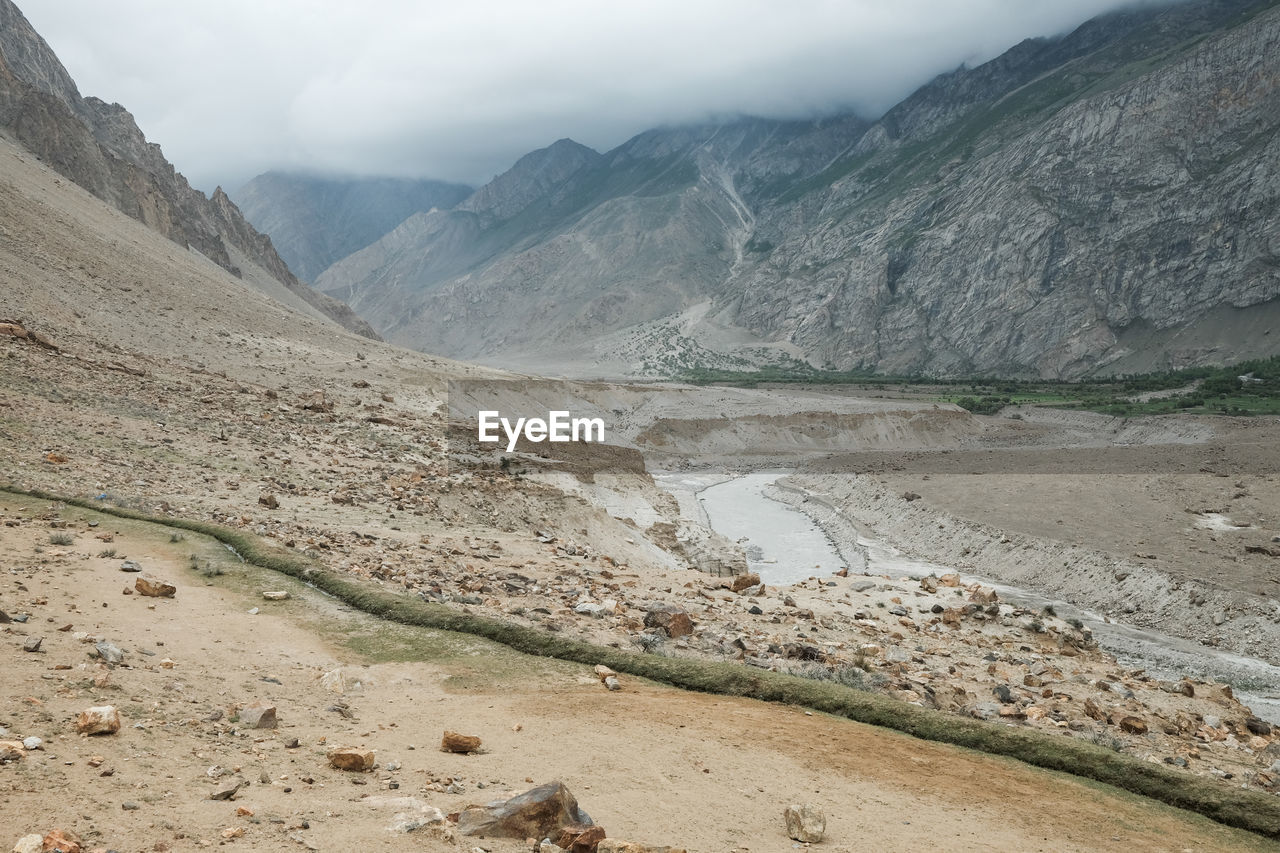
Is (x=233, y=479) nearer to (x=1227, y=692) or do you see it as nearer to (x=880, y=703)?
(x=880, y=703)

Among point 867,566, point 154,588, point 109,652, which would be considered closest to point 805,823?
point 109,652

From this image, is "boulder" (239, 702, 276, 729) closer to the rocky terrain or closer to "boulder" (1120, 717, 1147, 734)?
the rocky terrain

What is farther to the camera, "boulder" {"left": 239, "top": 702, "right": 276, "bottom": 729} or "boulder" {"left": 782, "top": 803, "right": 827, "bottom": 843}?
"boulder" {"left": 239, "top": 702, "right": 276, "bottom": 729}

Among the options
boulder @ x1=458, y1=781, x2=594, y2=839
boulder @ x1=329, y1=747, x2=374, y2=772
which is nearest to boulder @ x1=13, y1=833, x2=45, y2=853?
boulder @ x1=329, y1=747, x2=374, y2=772

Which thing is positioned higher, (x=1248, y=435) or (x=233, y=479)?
(x=1248, y=435)

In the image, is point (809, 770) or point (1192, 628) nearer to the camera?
point (809, 770)

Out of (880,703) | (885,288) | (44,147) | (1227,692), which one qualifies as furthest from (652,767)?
(885,288)

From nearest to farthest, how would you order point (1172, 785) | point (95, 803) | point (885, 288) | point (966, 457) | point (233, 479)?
point (95, 803), point (1172, 785), point (233, 479), point (966, 457), point (885, 288)

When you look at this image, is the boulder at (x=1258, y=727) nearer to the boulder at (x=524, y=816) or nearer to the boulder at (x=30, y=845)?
the boulder at (x=524, y=816)
